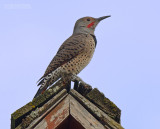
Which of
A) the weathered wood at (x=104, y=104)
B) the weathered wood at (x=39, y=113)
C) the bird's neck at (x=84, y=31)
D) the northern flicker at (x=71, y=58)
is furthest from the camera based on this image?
the bird's neck at (x=84, y=31)

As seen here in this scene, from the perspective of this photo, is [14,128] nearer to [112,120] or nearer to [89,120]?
[89,120]

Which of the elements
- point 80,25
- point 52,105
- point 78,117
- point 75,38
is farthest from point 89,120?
point 80,25

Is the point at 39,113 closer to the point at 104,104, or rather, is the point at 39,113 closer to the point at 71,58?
the point at 104,104

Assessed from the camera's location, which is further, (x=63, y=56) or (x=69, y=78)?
(x=63, y=56)

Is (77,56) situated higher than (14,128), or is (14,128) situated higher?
(77,56)

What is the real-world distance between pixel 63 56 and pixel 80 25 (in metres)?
2.33

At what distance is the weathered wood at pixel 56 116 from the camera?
125 inches

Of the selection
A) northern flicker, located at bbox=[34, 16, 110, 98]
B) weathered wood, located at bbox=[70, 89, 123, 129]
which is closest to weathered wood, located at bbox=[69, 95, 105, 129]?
weathered wood, located at bbox=[70, 89, 123, 129]

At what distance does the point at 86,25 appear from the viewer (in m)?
10.4

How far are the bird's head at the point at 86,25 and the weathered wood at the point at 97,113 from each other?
6.58 meters

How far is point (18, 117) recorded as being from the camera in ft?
10.5

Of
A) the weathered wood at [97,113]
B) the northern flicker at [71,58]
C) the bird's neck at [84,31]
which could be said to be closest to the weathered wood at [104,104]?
the weathered wood at [97,113]

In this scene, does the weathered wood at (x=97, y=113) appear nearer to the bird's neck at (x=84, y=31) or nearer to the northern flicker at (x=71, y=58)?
the northern flicker at (x=71, y=58)

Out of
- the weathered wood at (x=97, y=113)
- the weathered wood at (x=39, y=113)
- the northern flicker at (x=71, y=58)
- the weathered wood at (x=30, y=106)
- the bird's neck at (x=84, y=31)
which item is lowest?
the weathered wood at (x=97, y=113)
